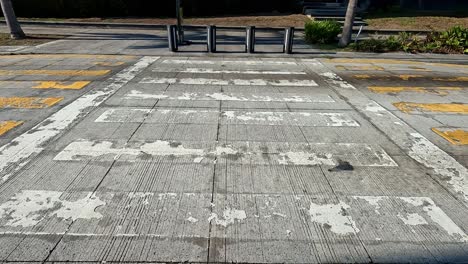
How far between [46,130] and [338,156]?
16.5ft

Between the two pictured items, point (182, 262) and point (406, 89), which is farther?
point (406, 89)

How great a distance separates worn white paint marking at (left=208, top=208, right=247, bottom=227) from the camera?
10.4ft

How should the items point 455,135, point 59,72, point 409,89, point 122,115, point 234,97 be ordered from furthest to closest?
point 59,72 < point 409,89 < point 234,97 < point 122,115 < point 455,135

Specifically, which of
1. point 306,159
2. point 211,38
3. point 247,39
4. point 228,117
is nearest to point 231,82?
point 228,117

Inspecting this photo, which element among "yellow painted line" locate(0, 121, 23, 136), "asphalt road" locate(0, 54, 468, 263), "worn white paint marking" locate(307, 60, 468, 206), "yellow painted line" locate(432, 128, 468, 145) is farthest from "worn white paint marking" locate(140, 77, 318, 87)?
"yellow painted line" locate(432, 128, 468, 145)

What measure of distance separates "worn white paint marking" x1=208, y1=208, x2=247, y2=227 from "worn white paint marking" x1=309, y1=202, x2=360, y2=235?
791 mm

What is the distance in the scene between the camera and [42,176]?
153 inches

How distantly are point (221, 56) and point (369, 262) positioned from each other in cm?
1039

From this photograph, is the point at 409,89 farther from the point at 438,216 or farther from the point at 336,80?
the point at 438,216

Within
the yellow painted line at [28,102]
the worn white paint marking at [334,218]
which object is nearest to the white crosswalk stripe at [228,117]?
the yellow painted line at [28,102]

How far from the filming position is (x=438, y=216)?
132 inches

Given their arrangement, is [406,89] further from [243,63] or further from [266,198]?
[266,198]

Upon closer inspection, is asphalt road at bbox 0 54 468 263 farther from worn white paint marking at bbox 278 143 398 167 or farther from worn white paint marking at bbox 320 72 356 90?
worn white paint marking at bbox 320 72 356 90

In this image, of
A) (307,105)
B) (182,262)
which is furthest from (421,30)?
(182,262)
